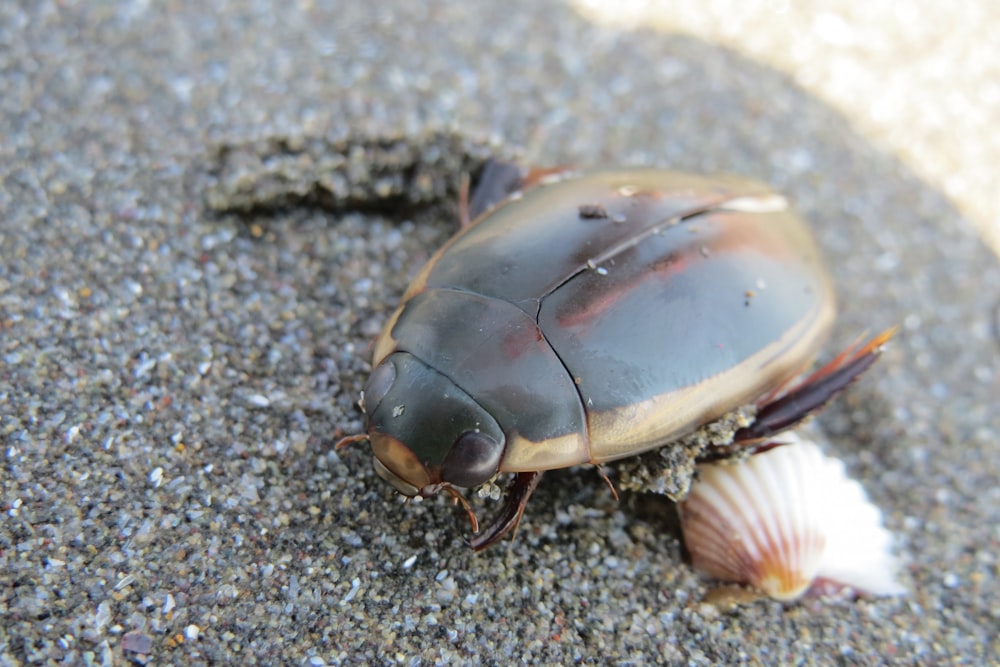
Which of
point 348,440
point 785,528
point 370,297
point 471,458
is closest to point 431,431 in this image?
point 471,458

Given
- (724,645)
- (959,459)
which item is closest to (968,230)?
(959,459)

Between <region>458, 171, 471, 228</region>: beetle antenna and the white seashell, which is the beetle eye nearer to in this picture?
the white seashell

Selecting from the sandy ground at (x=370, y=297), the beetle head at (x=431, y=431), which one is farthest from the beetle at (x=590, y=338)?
the sandy ground at (x=370, y=297)

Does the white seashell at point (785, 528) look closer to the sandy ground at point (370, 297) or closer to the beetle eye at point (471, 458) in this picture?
the sandy ground at point (370, 297)

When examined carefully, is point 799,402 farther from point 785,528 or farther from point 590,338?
point 590,338

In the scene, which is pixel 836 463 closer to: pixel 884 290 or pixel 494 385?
pixel 884 290

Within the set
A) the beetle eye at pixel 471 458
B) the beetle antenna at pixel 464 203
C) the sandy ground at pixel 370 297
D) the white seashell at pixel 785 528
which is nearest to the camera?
the beetle eye at pixel 471 458
